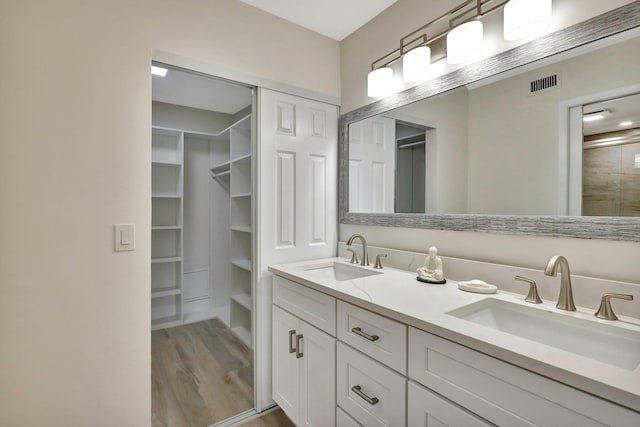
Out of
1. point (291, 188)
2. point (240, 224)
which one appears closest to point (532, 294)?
point (291, 188)

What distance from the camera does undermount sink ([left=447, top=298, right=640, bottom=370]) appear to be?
842 mm

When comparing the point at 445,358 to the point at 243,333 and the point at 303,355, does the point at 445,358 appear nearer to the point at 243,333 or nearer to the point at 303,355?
the point at 303,355

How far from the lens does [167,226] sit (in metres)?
3.10

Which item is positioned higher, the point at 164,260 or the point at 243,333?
the point at 164,260

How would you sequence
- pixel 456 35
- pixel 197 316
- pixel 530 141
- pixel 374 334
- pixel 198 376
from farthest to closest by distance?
pixel 197 316
pixel 198 376
pixel 456 35
pixel 530 141
pixel 374 334

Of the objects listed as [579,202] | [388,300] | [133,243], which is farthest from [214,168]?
[579,202]

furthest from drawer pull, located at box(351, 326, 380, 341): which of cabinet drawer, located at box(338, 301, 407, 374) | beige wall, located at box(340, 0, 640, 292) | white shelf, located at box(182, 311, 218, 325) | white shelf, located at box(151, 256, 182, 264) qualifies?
white shelf, located at box(182, 311, 218, 325)

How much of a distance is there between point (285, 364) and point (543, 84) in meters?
1.80

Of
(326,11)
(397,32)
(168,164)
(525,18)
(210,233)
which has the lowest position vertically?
(210,233)

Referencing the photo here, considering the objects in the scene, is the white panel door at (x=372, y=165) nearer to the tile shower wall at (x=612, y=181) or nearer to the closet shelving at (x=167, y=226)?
the tile shower wall at (x=612, y=181)

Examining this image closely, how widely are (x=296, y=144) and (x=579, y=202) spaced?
1.46m

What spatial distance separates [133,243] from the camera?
4.66ft

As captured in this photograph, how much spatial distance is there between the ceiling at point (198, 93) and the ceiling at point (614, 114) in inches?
83.5

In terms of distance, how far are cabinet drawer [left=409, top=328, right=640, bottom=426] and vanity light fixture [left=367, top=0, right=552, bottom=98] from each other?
3.98 ft
